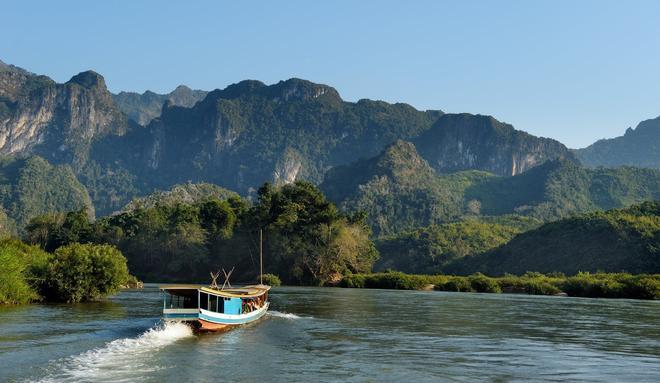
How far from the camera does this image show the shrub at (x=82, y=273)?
197ft

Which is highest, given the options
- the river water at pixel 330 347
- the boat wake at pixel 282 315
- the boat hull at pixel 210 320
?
the boat hull at pixel 210 320

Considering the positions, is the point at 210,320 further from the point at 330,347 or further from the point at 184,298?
the point at 330,347

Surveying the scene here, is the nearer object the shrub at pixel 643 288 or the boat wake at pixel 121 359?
the boat wake at pixel 121 359

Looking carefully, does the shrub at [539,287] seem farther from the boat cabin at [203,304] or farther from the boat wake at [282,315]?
the boat cabin at [203,304]

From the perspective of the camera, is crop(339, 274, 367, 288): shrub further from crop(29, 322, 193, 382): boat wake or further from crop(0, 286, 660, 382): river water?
crop(29, 322, 193, 382): boat wake

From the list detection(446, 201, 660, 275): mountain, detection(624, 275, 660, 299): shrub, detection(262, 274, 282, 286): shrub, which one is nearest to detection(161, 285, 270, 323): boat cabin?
detection(624, 275, 660, 299): shrub

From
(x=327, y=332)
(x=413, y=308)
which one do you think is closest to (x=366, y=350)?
(x=327, y=332)

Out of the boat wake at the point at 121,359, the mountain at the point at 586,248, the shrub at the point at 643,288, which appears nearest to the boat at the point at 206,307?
the boat wake at the point at 121,359

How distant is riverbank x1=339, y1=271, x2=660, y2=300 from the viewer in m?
90.4

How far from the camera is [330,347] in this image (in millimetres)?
36688

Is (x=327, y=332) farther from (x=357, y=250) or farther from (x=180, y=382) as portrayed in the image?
(x=357, y=250)

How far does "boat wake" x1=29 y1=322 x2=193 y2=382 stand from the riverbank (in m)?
70.0

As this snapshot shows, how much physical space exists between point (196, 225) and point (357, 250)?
1434 inches

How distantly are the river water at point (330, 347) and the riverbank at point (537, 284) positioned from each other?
34.1 m
